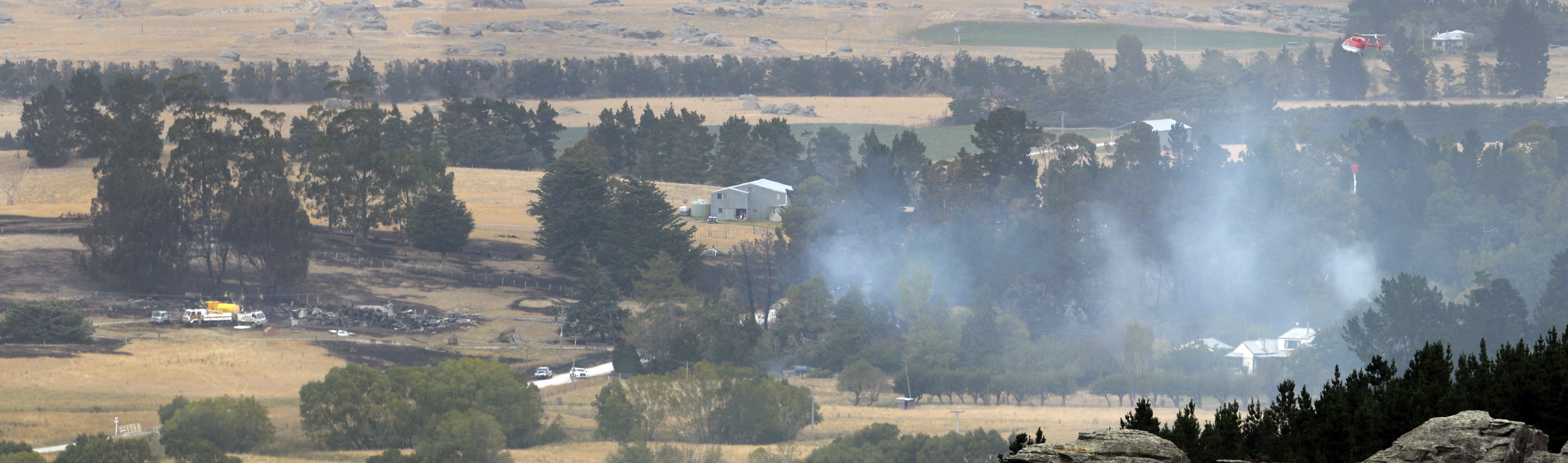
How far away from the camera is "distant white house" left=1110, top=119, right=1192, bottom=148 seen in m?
150

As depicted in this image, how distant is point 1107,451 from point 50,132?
Result: 124423 mm

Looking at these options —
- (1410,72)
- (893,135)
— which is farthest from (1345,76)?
(893,135)

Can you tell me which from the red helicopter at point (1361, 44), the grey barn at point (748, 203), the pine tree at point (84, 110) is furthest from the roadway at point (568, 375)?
the red helicopter at point (1361, 44)

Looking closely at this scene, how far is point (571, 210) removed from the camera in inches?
4555

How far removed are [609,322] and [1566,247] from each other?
7109cm

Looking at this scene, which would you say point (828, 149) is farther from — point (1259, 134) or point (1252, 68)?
point (1252, 68)

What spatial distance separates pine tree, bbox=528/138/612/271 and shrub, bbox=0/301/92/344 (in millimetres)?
33135

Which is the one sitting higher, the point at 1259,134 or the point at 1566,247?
the point at 1259,134

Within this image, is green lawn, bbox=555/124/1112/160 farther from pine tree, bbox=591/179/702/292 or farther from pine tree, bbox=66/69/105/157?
pine tree, bbox=66/69/105/157

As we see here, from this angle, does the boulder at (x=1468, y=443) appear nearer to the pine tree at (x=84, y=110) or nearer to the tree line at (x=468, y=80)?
the pine tree at (x=84, y=110)

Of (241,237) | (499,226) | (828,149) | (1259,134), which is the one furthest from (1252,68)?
(241,237)

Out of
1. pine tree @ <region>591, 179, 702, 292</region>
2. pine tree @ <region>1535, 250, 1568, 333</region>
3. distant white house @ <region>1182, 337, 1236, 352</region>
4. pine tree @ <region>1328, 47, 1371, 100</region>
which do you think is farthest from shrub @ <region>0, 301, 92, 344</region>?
pine tree @ <region>1328, 47, 1371, 100</region>

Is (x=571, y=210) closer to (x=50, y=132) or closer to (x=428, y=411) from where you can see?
(x=428, y=411)

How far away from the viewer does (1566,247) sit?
119 meters
